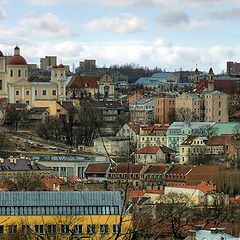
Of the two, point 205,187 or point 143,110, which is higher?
point 143,110

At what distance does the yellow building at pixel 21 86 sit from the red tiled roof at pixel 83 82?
12.4 metres

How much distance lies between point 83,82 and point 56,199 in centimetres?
9263

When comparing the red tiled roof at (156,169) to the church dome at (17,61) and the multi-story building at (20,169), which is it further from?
the church dome at (17,61)

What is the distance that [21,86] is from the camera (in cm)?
11556

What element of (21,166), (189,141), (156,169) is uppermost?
(189,141)

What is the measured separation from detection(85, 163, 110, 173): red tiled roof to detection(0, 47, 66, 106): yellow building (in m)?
36.1

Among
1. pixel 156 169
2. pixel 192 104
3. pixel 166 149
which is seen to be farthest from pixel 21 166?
pixel 192 104

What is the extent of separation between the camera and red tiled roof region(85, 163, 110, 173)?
78350 mm

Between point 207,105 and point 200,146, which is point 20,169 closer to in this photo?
point 200,146

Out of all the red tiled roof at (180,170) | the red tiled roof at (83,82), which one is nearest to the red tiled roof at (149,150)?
the red tiled roof at (180,170)

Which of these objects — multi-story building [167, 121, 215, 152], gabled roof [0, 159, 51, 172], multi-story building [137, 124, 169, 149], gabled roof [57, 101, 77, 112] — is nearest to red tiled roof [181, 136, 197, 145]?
multi-story building [167, 121, 215, 152]

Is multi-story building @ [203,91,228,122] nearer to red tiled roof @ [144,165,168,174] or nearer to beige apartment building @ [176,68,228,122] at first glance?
beige apartment building @ [176,68,228,122]

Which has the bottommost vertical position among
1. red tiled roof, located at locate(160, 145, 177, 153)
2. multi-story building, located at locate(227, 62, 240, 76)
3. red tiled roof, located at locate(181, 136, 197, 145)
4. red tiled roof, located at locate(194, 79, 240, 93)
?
red tiled roof, located at locate(160, 145, 177, 153)

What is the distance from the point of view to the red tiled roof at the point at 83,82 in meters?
132
